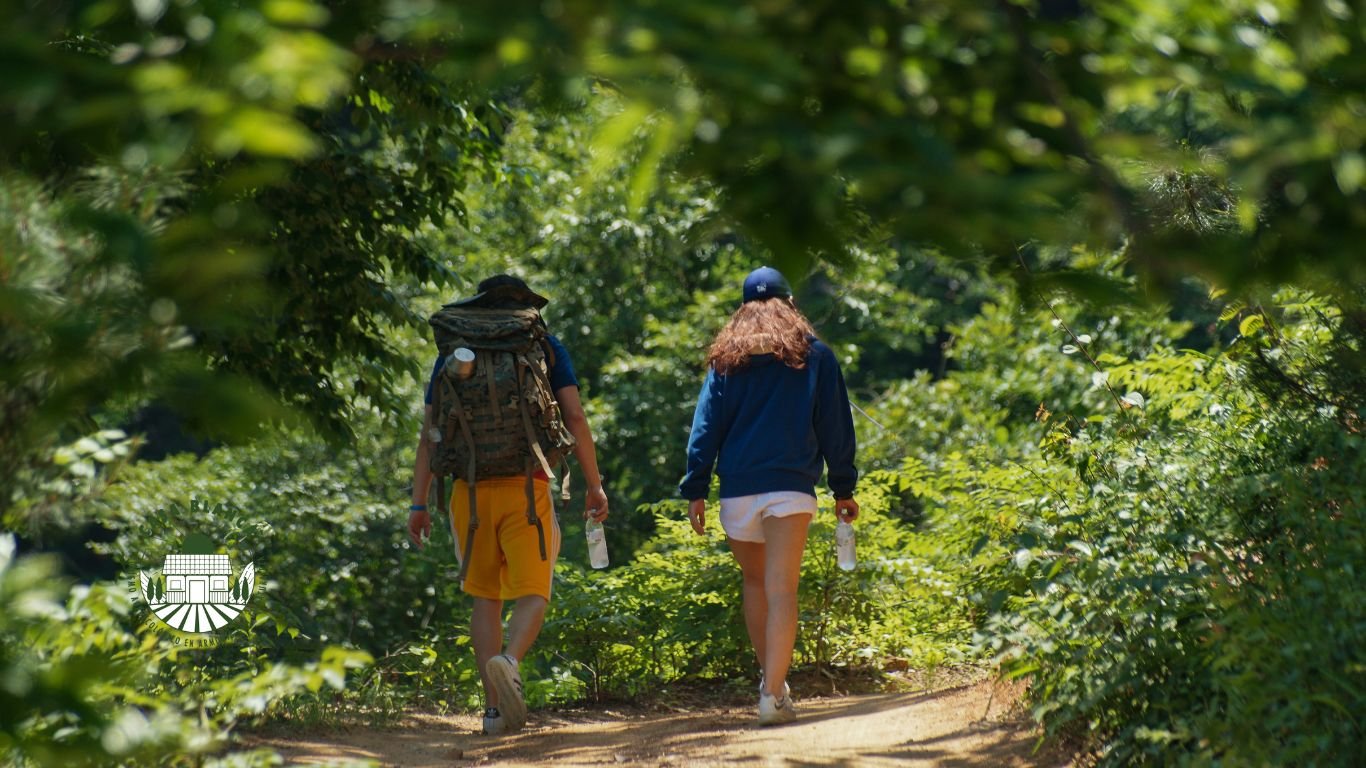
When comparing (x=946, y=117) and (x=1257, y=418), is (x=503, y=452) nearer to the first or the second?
(x=1257, y=418)

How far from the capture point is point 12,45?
210cm

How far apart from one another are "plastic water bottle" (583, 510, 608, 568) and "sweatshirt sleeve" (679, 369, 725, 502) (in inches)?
17.7

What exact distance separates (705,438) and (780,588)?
2.35 feet

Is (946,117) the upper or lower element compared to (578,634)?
upper

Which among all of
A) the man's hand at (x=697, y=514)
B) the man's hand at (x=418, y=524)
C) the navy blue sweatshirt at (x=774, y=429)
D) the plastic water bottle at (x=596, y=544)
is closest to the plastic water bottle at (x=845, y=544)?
the navy blue sweatshirt at (x=774, y=429)

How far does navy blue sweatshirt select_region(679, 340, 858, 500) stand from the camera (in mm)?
5855

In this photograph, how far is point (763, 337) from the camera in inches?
235

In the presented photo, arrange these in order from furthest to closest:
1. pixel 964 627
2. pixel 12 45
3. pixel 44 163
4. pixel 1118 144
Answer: pixel 964 627 < pixel 44 163 < pixel 1118 144 < pixel 12 45

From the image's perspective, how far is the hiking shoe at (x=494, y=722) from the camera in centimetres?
606

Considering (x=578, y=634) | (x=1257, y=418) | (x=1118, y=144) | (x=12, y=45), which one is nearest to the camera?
(x=12, y=45)

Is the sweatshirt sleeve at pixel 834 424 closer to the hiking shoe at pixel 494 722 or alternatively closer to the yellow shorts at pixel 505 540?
the yellow shorts at pixel 505 540

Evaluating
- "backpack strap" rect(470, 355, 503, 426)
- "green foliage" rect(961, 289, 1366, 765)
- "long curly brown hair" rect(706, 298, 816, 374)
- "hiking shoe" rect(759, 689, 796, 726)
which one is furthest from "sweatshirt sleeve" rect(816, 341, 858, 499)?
"backpack strap" rect(470, 355, 503, 426)

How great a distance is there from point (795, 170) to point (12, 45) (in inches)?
46.5

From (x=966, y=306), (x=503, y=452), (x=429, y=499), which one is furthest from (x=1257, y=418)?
(x=966, y=306)
